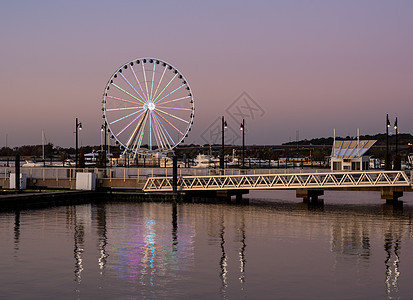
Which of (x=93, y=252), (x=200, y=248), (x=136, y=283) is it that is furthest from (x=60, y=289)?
(x=200, y=248)

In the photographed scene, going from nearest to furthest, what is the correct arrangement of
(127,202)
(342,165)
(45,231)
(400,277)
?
(400,277) → (45,231) → (127,202) → (342,165)

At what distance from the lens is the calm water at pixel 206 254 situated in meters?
26.1

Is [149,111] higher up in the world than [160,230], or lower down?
higher up

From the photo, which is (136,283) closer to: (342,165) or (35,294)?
(35,294)

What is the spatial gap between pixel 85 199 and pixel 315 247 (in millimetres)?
Answer: 35709

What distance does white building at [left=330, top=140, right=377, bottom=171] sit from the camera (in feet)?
254

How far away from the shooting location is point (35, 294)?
25.3m

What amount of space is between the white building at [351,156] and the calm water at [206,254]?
21459 mm

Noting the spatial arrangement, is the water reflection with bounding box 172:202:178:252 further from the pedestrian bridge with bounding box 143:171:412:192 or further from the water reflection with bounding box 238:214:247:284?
the pedestrian bridge with bounding box 143:171:412:192

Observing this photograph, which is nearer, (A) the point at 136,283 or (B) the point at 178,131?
(A) the point at 136,283

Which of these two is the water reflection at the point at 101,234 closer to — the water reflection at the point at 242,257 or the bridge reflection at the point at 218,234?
the bridge reflection at the point at 218,234

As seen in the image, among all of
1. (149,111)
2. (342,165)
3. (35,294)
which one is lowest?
(35,294)

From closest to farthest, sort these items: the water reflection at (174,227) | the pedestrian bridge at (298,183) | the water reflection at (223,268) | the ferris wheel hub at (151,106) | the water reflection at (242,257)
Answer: the water reflection at (223,268) < the water reflection at (242,257) < the water reflection at (174,227) < the pedestrian bridge at (298,183) < the ferris wheel hub at (151,106)

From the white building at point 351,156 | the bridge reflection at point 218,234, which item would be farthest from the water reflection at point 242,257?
the white building at point 351,156
